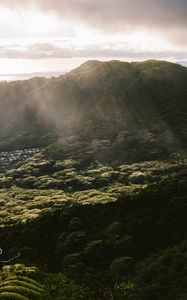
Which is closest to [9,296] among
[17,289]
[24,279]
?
[17,289]

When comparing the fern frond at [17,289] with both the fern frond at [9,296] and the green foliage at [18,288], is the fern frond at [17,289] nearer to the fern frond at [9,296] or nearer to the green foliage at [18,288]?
the green foliage at [18,288]

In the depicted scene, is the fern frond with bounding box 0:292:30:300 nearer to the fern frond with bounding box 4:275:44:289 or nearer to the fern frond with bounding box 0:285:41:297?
the fern frond with bounding box 0:285:41:297

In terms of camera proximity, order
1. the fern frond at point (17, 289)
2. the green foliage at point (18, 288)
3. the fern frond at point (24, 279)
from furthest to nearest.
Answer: the fern frond at point (24, 279), the fern frond at point (17, 289), the green foliage at point (18, 288)

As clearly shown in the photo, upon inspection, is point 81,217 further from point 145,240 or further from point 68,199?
point 68,199

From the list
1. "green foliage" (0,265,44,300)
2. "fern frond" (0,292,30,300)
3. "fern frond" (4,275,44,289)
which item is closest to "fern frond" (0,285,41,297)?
"green foliage" (0,265,44,300)

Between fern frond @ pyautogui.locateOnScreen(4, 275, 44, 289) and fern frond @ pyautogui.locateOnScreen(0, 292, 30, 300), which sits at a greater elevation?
fern frond @ pyautogui.locateOnScreen(0, 292, 30, 300)

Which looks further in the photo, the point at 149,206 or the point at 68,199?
the point at 68,199

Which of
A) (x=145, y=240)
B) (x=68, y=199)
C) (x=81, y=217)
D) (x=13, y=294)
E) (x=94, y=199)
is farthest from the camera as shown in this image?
(x=68, y=199)

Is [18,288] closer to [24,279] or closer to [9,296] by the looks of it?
[9,296]

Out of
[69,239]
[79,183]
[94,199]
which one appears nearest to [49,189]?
[79,183]

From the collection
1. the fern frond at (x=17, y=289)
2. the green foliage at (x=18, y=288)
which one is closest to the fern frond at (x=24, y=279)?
the green foliage at (x=18, y=288)

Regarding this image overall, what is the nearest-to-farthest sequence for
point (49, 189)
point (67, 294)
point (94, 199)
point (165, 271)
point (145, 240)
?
1. point (67, 294)
2. point (165, 271)
3. point (145, 240)
4. point (94, 199)
5. point (49, 189)
